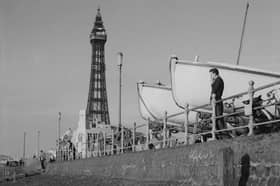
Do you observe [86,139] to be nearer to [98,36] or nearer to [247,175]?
[247,175]

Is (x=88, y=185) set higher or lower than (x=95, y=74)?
lower

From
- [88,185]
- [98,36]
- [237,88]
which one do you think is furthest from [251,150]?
[98,36]

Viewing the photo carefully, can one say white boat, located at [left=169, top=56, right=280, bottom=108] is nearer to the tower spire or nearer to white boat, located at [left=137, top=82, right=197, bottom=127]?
white boat, located at [left=137, top=82, right=197, bottom=127]

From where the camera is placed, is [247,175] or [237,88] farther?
[237,88]

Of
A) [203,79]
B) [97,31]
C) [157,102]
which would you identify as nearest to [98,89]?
[97,31]

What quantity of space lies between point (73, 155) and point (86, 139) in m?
4.12

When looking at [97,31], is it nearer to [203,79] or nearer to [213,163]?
[203,79]

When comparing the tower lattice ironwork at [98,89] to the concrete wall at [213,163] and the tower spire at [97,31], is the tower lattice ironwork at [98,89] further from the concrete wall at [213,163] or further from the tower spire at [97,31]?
the concrete wall at [213,163]

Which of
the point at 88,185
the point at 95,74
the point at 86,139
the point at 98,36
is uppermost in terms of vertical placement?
the point at 98,36

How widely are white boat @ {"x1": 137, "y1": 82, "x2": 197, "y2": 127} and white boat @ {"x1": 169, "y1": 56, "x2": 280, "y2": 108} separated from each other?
4547mm

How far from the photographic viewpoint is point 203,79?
15.4 m

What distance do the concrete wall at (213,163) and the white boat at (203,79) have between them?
2886 mm

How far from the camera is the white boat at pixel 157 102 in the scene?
21.8 m

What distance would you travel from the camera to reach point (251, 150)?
8109mm
